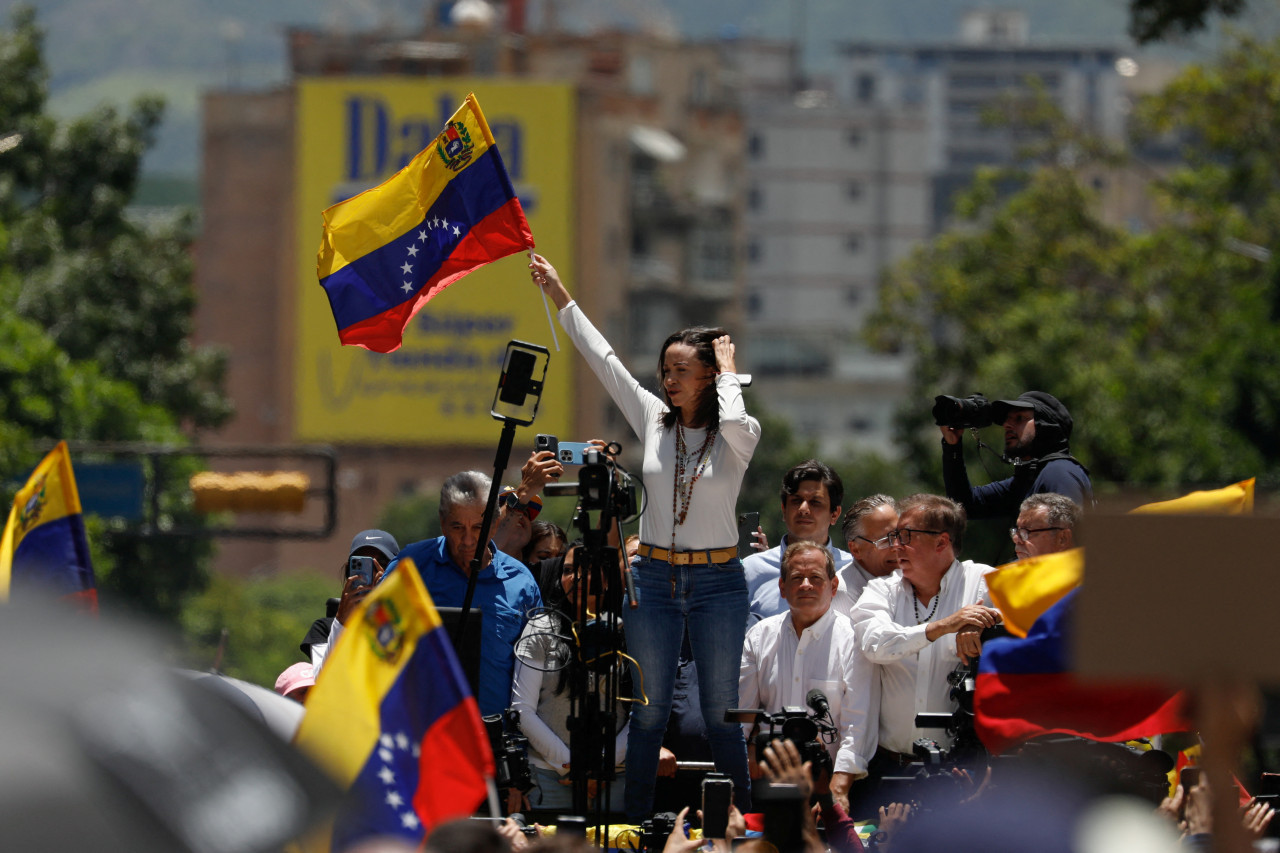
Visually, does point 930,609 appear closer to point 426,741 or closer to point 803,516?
point 803,516

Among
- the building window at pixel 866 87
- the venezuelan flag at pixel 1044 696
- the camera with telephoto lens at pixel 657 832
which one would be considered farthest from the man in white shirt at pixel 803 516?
the building window at pixel 866 87

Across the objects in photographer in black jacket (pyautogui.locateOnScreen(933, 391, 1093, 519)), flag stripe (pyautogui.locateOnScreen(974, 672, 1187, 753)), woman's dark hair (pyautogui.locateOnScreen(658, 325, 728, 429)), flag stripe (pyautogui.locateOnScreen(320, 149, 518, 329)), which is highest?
flag stripe (pyautogui.locateOnScreen(320, 149, 518, 329))

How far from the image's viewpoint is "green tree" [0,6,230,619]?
2808 centimetres

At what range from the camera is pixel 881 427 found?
114688 millimetres

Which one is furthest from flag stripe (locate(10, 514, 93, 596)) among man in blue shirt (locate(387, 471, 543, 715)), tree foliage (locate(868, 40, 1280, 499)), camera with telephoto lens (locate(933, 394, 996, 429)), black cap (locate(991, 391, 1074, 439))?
tree foliage (locate(868, 40, 1280, 499))

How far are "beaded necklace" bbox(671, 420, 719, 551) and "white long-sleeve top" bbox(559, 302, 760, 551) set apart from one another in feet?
0.04

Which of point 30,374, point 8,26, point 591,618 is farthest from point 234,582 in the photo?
point 591,618

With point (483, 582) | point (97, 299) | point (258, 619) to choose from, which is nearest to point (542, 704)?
point (483, 582)

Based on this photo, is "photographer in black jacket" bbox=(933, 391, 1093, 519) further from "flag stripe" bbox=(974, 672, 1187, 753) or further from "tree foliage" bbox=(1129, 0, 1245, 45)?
"tree foliage" bbox=(1129, 0, 1245, 45)

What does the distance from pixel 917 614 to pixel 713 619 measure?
80 centimetres

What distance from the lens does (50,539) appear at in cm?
740

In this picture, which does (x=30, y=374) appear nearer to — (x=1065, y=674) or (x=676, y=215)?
(x=1065, y=674)

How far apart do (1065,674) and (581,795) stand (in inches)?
75.9

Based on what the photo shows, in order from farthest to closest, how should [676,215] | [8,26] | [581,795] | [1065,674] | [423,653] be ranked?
[676,215], [8,26], [581,795], [1065,674], [423,653]
